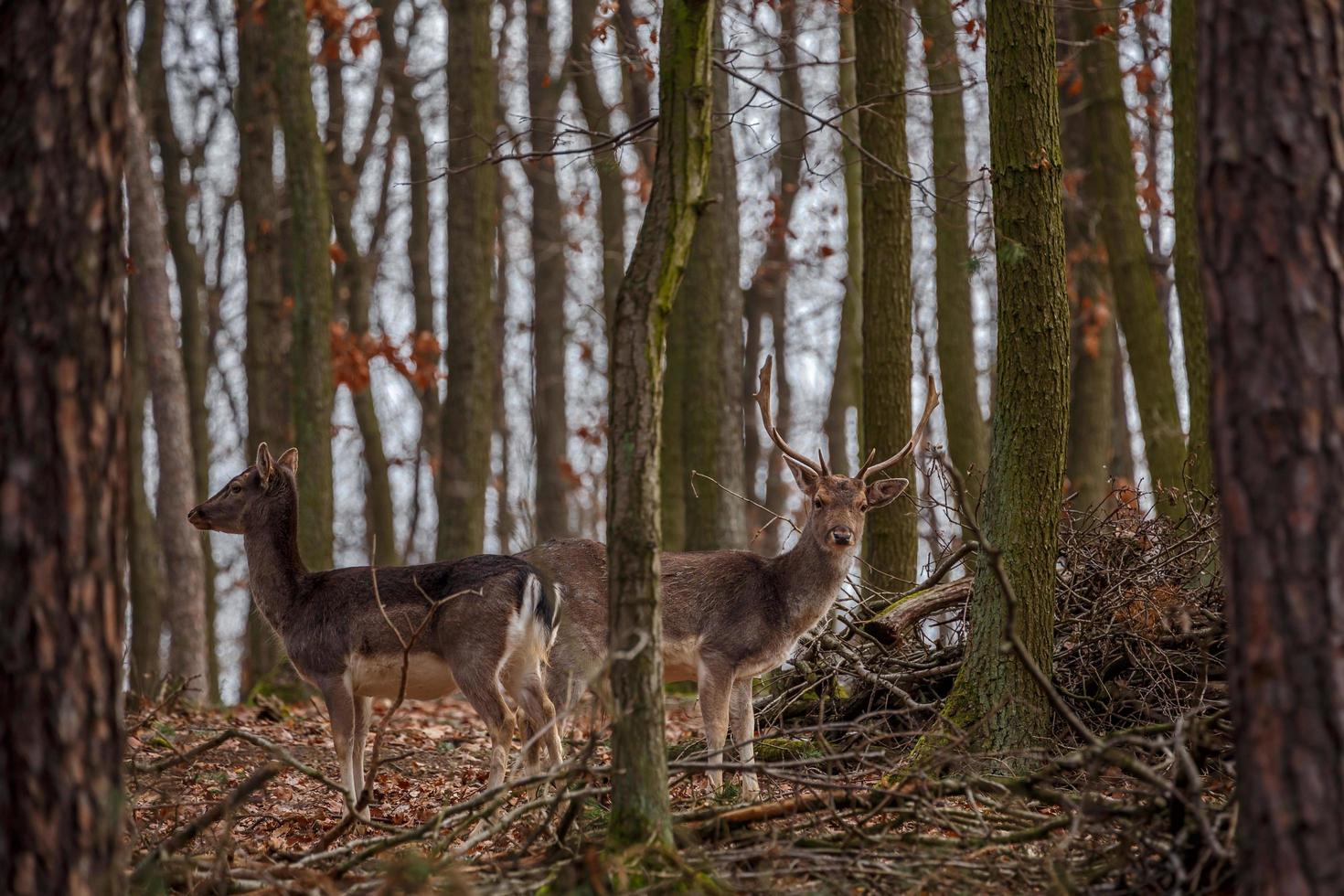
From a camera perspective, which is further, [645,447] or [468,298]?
[468,298]

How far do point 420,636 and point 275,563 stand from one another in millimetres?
1439

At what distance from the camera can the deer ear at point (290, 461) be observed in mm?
9418

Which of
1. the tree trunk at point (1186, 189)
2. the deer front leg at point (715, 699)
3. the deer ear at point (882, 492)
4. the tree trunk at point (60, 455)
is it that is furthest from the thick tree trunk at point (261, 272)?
the tree trunk at point (60, 455)

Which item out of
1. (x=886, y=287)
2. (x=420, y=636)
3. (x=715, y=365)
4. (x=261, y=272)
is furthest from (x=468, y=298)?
(x=420, y=636)

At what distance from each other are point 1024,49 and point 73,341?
5220 millimetres

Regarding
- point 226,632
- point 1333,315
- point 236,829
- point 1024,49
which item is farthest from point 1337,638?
point 226,632

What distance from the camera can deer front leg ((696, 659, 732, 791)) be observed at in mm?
8297

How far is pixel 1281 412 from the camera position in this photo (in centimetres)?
392

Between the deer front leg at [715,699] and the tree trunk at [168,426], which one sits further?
the tree trunk at [168,426]

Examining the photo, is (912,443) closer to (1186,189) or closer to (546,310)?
(1186,189)

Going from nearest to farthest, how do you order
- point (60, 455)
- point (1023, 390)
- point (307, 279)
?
point (60, 455)
point (1023, 390)
point (307, 279)

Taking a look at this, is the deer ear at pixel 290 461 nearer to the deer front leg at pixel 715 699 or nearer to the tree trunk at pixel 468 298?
the deer front leg at pixel 715 699

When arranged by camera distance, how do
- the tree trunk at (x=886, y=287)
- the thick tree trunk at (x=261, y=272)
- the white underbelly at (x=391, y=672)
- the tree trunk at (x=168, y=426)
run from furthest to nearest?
1. the thick tree trunk at (x=261, y=272)
2. the tree trunk at (x=168, y=426)
3. the tree trunk at (x=886, y=287)
4. the white underbelly at (x=391, y=672)

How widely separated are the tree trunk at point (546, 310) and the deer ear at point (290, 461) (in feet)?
27.6
